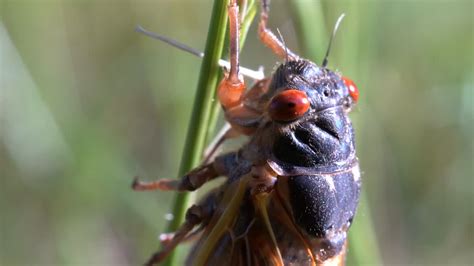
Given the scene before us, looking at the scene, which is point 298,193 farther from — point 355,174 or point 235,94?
point 235,94

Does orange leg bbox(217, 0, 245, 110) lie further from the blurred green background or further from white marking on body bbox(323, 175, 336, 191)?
the blurred green background

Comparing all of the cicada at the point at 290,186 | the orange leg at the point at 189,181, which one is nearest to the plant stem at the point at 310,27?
the cicada at the point at 290,186

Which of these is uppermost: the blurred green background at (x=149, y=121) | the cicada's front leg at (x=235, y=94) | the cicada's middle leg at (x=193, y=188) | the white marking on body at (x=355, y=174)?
the cicada's front leg at (x=235, y=94)

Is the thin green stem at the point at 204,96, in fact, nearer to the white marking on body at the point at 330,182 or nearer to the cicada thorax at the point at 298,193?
the cicada thorax at the point at 298,193

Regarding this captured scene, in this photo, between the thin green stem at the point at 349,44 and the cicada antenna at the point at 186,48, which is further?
the thin green stem at the point at 349,44

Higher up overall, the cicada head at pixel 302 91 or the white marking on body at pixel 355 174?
the cicada head at pixel 302 91

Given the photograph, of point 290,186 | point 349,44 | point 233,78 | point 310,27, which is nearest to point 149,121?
point 349,44

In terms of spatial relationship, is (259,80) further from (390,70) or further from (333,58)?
(390,70)
